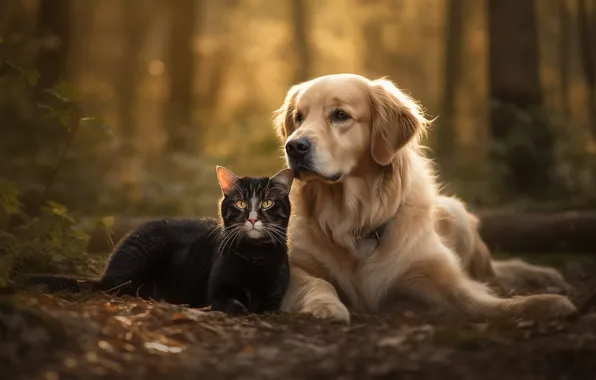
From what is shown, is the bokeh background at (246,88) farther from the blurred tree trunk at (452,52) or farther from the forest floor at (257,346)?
the forest floor at (257,346)

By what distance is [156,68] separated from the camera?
24922 millimetres

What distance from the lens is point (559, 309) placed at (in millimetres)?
4641

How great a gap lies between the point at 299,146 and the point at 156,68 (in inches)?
820

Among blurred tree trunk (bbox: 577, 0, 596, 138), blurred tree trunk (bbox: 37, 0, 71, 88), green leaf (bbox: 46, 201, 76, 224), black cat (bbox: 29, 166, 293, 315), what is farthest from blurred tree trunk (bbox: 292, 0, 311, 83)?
black cat (bbox: 29, 166, 293, 315)

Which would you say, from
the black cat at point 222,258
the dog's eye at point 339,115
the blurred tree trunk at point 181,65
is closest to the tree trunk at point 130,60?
the blurred tree trunk at point 181,65

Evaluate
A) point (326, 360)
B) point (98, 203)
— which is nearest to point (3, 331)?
point (326, 360)

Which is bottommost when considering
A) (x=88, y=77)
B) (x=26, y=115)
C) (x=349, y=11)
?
(x=26, y=115)

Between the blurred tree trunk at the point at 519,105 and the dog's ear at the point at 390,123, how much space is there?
527 cm

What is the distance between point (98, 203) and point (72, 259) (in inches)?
177

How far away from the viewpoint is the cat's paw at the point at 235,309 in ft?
15.3

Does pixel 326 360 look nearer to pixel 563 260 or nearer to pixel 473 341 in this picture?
pixel 473 341

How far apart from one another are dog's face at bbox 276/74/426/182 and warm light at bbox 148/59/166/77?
60.4ft

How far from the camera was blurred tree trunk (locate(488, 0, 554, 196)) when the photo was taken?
1046 cm

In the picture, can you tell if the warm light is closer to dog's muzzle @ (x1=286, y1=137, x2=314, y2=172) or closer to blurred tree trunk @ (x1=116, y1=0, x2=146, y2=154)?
blurred tree trunk @ (x1=116, y1=0, x2=146, y2=154)
